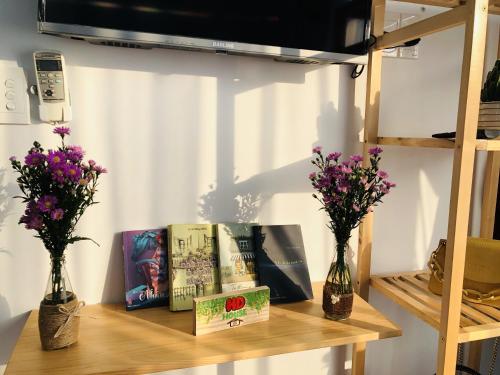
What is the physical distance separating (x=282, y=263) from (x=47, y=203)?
68 centimetres

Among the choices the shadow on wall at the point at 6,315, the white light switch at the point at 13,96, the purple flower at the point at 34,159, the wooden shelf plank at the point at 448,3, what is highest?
the wooden shelf plank at the point at 448,3

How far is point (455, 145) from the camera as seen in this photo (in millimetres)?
981

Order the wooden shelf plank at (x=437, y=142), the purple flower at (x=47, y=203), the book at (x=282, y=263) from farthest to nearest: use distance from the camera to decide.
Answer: the book at (x=282, y=263)
the wooden shelf plank at (x=437, y=142)
the purple flower at (x=47, y=203)

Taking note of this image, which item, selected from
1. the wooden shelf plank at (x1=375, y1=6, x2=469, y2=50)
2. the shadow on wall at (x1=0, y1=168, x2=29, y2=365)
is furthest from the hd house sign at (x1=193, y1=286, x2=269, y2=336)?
the wooden shelf plank at (x1=375, y1=6, x2=469, y2=50)

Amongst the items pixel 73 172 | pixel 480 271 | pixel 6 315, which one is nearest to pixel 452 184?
pixel 480 271

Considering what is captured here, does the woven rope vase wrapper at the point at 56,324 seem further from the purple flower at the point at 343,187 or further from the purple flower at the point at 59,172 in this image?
the purple flower at the point at 343,187

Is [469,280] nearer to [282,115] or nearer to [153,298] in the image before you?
[282,115]

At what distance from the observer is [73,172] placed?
883mm

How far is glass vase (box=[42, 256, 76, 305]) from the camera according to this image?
3.10ft

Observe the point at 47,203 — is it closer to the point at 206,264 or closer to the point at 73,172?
the point at 73,172

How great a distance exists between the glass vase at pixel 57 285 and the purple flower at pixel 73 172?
20cm

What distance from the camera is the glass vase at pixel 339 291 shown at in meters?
1.11

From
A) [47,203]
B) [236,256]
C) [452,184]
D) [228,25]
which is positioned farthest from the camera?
[236,256]

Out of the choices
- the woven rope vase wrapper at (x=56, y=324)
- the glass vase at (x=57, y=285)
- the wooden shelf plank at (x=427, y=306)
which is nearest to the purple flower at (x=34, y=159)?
the glass vase at (x=57, y=285)
